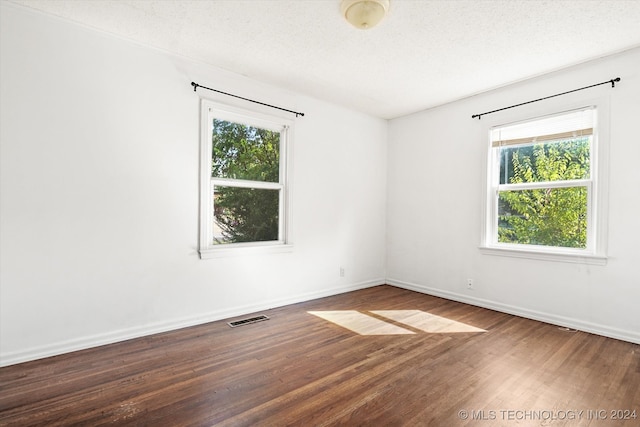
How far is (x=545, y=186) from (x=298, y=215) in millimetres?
2850

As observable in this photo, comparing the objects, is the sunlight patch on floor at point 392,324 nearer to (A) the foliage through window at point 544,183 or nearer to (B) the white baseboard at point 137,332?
(B) the white baseboard at point 137,332

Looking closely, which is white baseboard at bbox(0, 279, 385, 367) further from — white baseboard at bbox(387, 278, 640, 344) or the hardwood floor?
white baseboard at bbox(387, 278, 640, 344)

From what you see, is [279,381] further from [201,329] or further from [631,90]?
[631,90]

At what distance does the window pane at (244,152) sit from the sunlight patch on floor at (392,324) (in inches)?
69.4

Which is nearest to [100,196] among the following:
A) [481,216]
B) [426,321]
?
[426,321]

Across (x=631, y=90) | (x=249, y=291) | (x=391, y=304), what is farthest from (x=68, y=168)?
(x=631, y=90)

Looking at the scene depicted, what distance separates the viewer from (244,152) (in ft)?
11.7

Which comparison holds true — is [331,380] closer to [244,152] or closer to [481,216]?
[244,152]

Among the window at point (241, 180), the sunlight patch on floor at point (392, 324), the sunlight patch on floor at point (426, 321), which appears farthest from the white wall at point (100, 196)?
the sunlight patch on floor at point (426, 321)

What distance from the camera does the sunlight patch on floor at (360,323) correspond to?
9.91 ft

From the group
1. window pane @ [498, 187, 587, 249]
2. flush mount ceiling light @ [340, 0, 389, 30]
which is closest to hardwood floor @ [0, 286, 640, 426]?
window pane @ [498, 187, 587, 249]

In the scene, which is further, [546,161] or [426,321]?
[546,161]

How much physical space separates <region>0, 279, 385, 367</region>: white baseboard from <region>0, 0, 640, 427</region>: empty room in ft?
0.06

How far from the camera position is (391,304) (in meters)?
3.89
